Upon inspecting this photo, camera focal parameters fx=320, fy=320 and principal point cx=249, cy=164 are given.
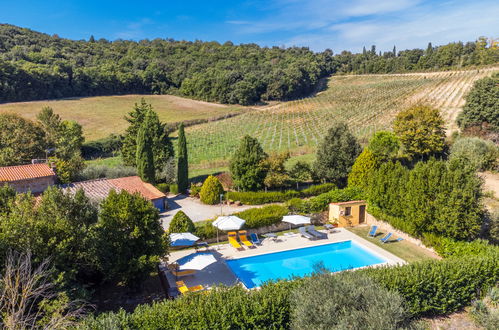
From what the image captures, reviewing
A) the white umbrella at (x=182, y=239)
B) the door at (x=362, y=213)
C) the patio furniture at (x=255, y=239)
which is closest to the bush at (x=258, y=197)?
the door at (x=362, y=213)

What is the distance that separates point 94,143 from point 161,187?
22929mm

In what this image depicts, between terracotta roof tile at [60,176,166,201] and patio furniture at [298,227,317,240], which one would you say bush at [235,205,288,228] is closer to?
patio furniture at [298,227,317,240]

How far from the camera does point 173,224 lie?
1778cm

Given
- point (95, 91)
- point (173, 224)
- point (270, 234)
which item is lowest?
point (270, 234)

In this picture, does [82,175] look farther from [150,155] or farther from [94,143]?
[94,143]

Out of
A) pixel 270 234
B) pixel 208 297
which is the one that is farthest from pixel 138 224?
pixel 270 234

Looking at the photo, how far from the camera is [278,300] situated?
9.67 metres

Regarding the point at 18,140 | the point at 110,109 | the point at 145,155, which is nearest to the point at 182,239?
the point at 145,155

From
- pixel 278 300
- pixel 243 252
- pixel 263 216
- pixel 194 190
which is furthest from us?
pixel 194 190

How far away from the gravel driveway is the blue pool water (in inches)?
270

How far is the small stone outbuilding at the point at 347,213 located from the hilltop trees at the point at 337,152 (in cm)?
527

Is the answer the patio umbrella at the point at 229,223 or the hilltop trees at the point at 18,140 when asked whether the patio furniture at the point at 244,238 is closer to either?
the patio umbrella at the point at 229,223

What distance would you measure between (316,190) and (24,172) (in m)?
22.5

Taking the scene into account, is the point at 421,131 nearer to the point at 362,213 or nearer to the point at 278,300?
the point at 362,213
